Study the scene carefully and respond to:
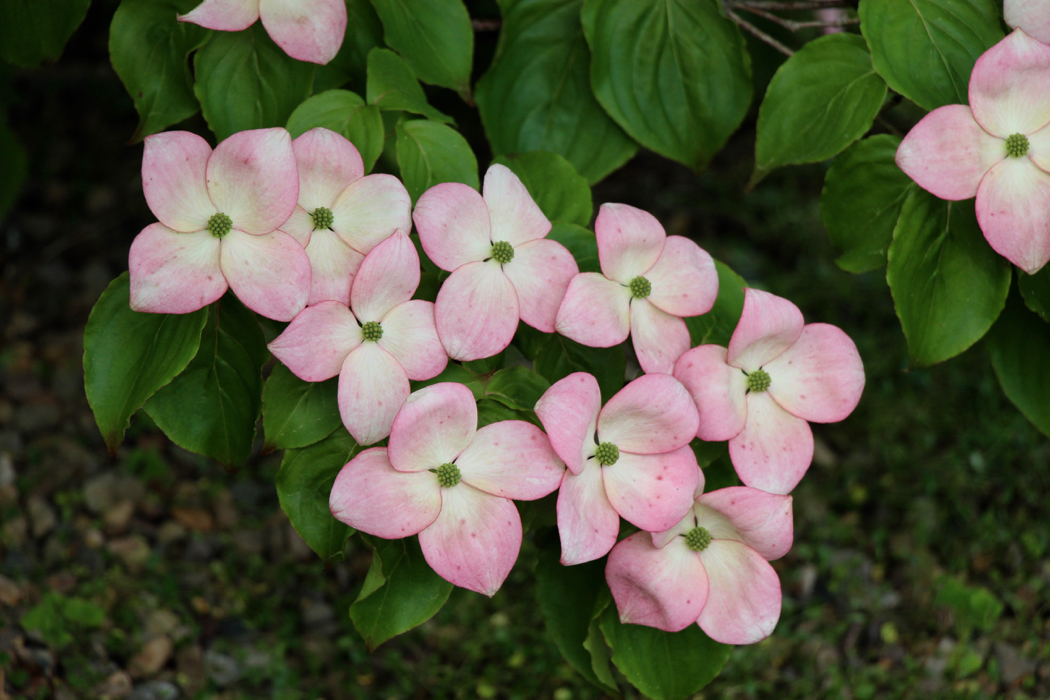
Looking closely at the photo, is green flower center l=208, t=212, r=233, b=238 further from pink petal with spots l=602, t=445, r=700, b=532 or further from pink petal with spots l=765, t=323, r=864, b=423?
pink petal with spots l=765, t=323, r=864, b=423

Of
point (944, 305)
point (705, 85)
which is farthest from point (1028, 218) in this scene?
point (705, 85)

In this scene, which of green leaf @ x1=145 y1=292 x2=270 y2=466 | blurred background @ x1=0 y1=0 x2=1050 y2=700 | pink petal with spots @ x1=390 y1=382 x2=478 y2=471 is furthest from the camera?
blurred background @ x1=0 y1=0 x2=1050 y2=700

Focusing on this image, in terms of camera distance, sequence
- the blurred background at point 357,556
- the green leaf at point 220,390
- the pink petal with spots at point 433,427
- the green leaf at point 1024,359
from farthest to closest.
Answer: the blurred background at point 357,556, the green leaf at point 1024,359, the green leaf at point 220,390, the pink petal with spots at point 433,427

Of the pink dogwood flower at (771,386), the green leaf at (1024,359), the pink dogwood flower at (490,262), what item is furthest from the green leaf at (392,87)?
the green leaf at (1024,359)

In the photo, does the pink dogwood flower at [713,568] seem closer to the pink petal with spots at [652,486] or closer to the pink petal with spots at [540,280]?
the pink petal with spots at [652,486]

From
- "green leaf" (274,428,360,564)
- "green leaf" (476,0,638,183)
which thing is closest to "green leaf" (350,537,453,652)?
"green leaf" (274,428,360,564)
